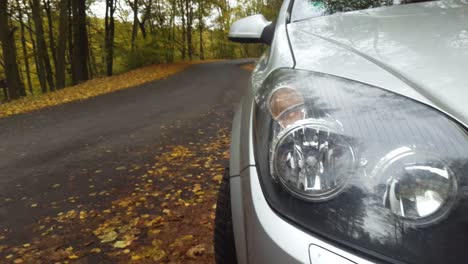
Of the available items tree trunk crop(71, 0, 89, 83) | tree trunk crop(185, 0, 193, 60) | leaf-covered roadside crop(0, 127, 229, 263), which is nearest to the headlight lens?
leaf-covered roadside crop(0, 127, 229, 263)

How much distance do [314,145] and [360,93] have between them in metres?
0.22

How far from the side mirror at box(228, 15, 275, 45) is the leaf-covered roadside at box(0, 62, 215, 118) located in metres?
8.63

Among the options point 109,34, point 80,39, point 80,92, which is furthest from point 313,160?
point 109,34

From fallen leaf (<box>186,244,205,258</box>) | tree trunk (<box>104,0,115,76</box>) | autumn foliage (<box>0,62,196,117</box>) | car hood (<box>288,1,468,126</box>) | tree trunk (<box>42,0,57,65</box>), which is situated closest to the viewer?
car hood (<box>288,1,468,126</box>)

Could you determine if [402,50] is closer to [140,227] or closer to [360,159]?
[360,159]

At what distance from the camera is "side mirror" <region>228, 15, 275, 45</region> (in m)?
2.35

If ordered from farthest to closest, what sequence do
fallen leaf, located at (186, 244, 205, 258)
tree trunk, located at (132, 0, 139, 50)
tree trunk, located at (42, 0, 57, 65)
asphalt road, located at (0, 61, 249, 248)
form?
tree trunk, located at (42, 0, 57, 65), tree trunk, located at (132, 0, 139, 50), asphalt road, located at (0, 61, 249, 248), fallen leaf, located at (186, 244, 205, 258)

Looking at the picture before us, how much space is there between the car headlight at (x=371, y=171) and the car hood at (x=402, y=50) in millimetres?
58

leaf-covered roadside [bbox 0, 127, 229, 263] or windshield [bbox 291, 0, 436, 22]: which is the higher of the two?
windshield [bbox 291, 0, 436, 22]

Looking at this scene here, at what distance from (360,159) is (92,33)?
26.5m

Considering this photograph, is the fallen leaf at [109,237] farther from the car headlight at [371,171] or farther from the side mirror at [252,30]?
the car headlight at [371,171]

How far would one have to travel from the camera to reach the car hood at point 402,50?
3.10ft

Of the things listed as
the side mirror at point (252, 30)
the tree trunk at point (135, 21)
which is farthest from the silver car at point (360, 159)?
the tree trunk at point (135, 21)

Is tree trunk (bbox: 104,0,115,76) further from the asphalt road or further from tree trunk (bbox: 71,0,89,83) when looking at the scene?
the asphalt road
